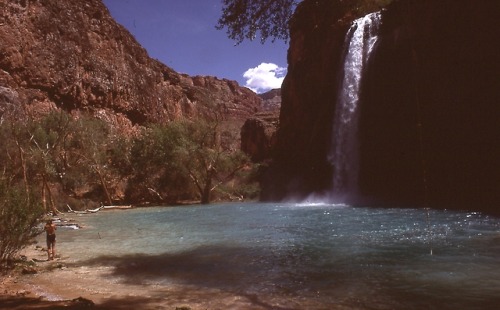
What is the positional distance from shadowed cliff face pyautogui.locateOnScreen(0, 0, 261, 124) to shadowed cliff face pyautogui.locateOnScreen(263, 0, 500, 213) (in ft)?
73.8

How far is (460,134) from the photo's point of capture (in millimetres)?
27719

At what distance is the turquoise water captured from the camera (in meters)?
7.41

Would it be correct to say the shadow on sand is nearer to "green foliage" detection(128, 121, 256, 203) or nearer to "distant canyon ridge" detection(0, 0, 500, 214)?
"distant canyon ridge" detection(0, 0, 500, 214)

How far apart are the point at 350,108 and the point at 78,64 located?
40507mm

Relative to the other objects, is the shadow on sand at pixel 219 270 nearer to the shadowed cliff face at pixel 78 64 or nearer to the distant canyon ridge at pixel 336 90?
the distant canyon ridge at pixel 336 90

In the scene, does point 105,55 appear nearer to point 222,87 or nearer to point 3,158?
point 3,158

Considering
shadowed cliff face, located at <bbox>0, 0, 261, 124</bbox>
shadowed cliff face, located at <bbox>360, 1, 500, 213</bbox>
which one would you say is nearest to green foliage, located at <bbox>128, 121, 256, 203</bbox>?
shadowed cliff face, located at <bbox>0, 0, 261, 124</bbox>

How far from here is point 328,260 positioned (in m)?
10.5

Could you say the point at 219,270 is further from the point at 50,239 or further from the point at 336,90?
the point at 336,90

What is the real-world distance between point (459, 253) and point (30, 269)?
10.5 metres

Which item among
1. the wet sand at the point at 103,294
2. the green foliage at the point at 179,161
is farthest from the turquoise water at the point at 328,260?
the green foliage at the point at 179,161

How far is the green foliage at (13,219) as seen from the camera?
31.0 feet

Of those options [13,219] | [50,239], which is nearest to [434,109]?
[50,239]

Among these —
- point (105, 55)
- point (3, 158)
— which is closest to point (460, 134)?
point (3, 158)
